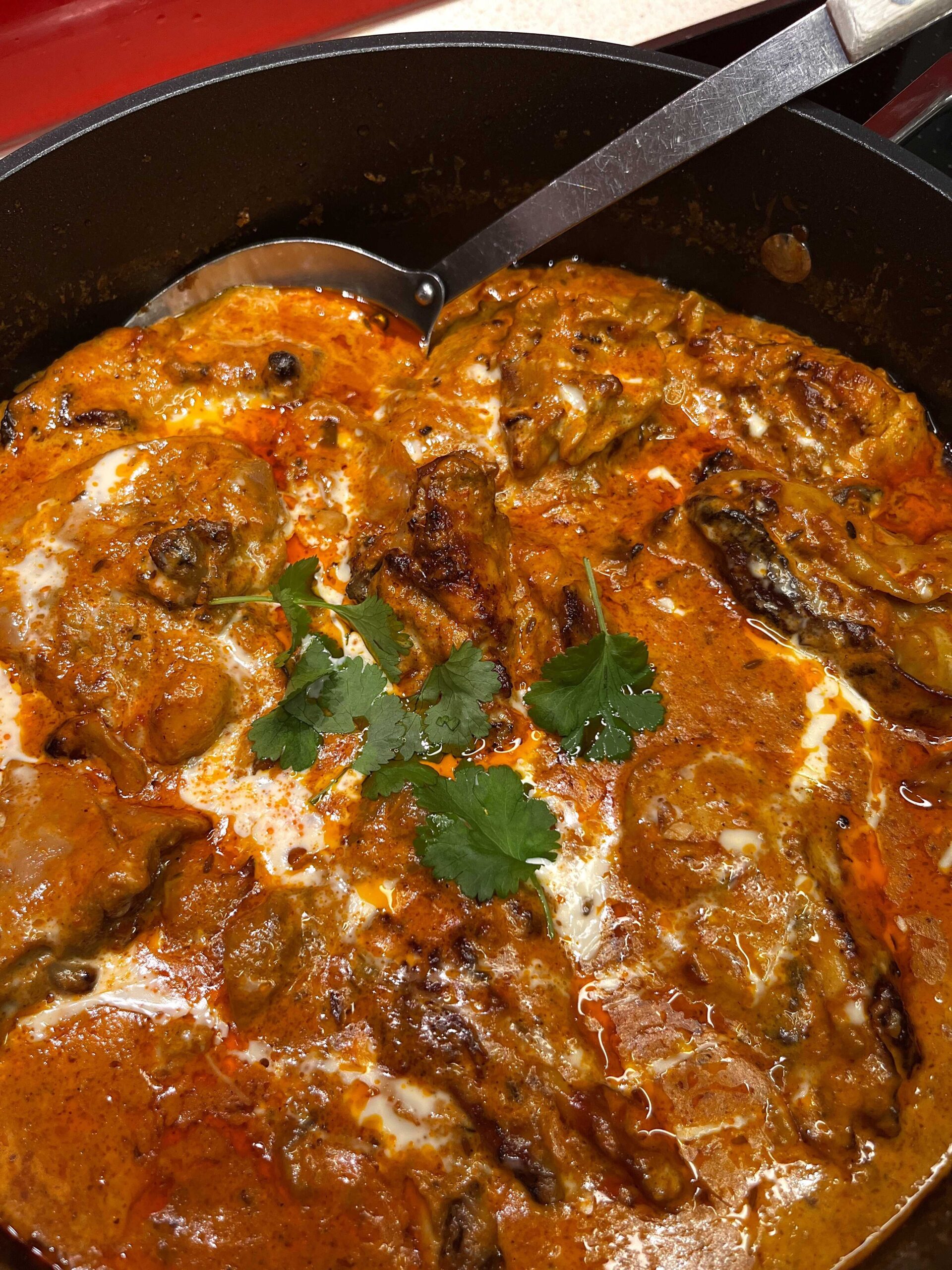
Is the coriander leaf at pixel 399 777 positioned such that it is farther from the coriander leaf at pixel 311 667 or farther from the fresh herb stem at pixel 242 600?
the fresh herb stem at pixel 242 600

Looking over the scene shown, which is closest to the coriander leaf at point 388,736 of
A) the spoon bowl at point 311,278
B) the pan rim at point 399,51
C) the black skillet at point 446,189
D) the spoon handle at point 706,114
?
the spoon bowl at point 311,278

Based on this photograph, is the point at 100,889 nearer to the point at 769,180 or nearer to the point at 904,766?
the point at 904,766

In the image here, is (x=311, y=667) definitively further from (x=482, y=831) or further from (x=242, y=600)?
(x=482, y=831)

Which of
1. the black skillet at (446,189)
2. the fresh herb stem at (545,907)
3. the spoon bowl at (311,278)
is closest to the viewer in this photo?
the fresh herb stem at (545,907)

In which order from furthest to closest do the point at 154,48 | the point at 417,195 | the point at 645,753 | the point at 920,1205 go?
the point at 154,48 → the point at 417,195 → the point at 645,753 → the point at 920,1205

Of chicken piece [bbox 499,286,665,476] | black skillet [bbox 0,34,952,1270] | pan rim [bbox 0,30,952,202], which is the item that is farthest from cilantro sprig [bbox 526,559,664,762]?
pan rim [bbox 0,30,952,202]

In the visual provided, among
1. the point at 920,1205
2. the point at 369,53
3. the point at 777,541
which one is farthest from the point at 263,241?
the point at 920,1205
